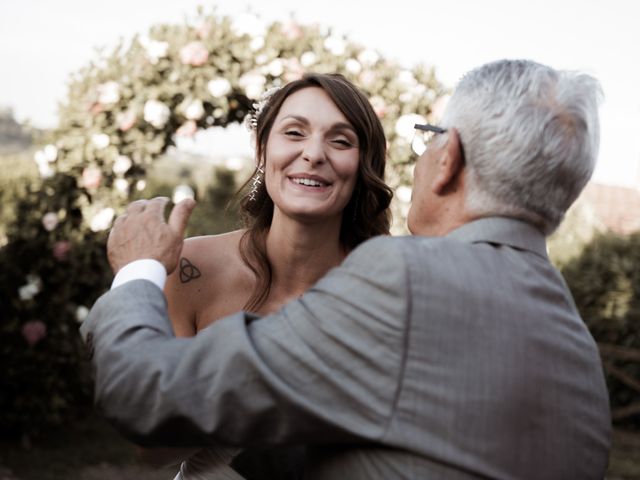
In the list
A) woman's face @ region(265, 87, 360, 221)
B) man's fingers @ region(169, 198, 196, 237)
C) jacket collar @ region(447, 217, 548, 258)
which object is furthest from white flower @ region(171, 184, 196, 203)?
jacket collar @ region(447, 217, 548, 258)

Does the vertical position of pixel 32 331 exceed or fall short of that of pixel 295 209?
it falls short

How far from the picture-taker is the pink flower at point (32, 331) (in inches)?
247

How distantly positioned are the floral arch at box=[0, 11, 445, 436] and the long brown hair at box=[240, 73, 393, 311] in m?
2.72

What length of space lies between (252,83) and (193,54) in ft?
1.73

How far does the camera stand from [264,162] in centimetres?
344

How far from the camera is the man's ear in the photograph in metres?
1.83

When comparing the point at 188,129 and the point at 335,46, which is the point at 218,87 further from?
the point at 335,46

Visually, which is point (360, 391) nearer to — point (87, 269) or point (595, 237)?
point (87, 269)

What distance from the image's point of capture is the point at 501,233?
1788 millimetres

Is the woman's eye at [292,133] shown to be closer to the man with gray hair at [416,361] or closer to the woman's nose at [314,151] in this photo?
the woman's nose at [314,151]

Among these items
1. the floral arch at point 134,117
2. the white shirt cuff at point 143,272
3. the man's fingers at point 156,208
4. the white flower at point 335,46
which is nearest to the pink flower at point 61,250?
the floral arch at point 134,117

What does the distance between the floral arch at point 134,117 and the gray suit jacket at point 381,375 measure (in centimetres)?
458

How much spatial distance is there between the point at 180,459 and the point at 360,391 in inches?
55.4

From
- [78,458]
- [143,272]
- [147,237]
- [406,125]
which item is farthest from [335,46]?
[143,272]
